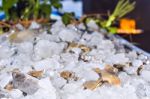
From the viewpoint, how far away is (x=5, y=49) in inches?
39.8

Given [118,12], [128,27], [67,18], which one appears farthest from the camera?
[128,27]

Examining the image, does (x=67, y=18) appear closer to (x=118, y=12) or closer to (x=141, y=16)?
(x=118, y=12)

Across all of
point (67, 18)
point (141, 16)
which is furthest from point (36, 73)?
point (141, 16)

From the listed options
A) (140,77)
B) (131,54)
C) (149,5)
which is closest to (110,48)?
(131,54)

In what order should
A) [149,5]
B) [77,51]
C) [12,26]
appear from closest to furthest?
[77,51], [12,26], [149,5]

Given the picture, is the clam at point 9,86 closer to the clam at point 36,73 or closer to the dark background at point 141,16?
the clam at point 36,73

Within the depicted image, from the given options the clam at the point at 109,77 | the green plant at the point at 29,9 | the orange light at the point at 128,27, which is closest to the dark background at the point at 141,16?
the orange light at the point at 128,27

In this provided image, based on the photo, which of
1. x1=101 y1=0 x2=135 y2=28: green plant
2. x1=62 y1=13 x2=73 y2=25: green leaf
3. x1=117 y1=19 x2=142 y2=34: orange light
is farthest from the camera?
x1=117 y1=19 x2=142 y2=34: orange light

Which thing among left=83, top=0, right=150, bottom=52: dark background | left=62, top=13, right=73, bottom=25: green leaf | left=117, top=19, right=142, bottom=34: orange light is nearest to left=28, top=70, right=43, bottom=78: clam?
left=62, top=13, right=73, bottom=25: green leaf

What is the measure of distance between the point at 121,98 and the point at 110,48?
1.05 ft

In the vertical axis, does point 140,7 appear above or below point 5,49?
below

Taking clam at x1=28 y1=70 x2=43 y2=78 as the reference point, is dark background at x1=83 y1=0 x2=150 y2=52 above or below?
below

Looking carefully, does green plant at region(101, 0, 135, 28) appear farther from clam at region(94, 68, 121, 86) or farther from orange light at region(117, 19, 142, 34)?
clam at region(94, 68, 121, 86)

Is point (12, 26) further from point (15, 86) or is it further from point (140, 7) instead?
point (140, 7)
